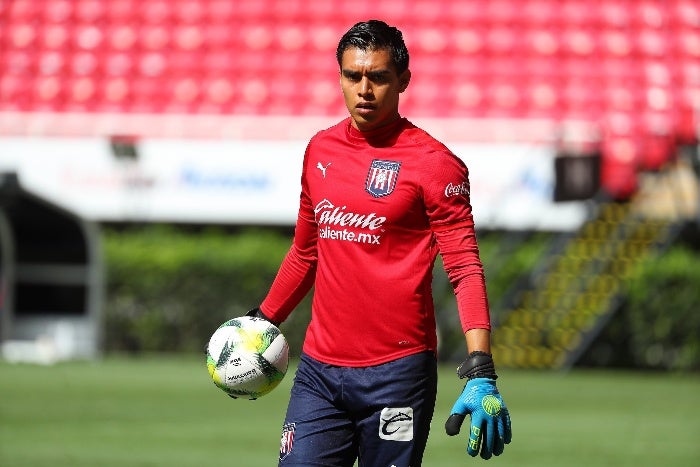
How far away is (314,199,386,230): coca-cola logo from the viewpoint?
536 centimetres

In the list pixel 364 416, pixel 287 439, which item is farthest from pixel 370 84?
pixel 287 439

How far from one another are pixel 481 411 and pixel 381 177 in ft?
3.22

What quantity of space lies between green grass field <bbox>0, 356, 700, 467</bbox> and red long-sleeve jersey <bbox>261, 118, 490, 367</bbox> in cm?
485

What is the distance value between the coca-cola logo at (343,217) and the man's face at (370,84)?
0.33m

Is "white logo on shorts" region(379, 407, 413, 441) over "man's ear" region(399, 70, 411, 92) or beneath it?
beneath

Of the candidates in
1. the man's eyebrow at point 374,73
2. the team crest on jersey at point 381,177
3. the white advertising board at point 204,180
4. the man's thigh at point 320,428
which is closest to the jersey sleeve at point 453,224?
the team crest on jersey at point 381,177

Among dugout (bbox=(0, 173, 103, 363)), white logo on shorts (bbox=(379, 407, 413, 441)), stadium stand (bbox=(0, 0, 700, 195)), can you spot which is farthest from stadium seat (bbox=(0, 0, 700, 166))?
white logo on shorts (bbox=(379, 407, 413, 441))

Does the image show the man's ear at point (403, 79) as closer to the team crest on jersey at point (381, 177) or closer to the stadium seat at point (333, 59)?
the team crest on jersey at point (381, 177)

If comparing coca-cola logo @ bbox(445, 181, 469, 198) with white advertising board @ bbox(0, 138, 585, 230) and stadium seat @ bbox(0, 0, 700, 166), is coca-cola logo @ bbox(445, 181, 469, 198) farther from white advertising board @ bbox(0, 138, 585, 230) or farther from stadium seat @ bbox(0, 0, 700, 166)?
stadium seat @ bbox(0, 0, 700, 166)

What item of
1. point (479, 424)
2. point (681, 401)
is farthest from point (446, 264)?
point (681, 401)

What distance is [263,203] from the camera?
19875 mm

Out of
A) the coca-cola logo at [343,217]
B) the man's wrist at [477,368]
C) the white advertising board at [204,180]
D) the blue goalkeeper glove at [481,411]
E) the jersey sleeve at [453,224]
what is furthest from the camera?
the white advertising board at [204,180]

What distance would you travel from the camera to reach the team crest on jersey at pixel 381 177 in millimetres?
5340

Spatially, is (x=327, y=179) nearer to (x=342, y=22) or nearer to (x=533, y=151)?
(x=533, y=151)
